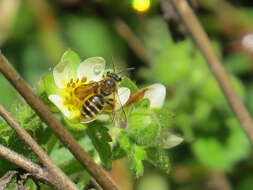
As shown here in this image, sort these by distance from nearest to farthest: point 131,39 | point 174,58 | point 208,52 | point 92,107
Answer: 1. point 92,107
2. point 208,52
3. point 174,58
4. point 131,39

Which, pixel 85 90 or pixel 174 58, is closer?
pixel 85 90

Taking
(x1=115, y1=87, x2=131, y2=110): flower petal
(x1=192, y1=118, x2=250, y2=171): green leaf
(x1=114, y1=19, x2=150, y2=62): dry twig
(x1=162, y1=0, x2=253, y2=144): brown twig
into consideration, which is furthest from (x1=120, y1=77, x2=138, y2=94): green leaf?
(x1=114, y1=19, x2=150, y2=62): dry twig

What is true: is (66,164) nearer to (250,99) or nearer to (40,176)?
(40,176)

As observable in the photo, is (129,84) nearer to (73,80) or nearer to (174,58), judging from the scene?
(73,80)

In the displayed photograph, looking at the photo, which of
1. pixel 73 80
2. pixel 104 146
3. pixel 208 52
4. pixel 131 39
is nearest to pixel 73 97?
pixel 73 80

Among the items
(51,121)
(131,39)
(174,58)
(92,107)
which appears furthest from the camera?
(131,39)

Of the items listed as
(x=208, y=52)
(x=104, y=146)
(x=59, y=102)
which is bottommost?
(x=208, y=52)
